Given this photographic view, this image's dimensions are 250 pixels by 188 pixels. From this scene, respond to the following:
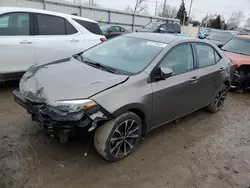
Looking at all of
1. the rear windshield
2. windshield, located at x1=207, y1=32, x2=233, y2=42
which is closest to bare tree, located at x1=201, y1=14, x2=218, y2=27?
windshield, located at x1=207, y1=32, x2=233, y2=42

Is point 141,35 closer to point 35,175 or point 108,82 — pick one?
point 108,82

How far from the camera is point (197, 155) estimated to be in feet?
11.0

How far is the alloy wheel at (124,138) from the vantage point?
112 inches

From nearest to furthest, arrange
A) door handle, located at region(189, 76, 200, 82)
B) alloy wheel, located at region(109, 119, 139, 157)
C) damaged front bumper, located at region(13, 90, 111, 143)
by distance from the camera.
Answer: damaged front bumper, located at region(13, 90, 111, 143) < alloy wheel, located at region(109, 119, 139, 157) < door handle, located at region(189, 76, 200, 82)

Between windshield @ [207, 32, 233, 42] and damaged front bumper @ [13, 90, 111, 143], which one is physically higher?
windshield @ [207, 32, 233, 42]

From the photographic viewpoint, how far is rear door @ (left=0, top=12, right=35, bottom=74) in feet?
15.1

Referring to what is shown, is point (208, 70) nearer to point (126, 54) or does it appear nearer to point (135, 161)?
point (126, 54)

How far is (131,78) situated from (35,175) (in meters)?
1.66

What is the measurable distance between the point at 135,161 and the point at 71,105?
125cm

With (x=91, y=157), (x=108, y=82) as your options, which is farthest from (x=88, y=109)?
(x=91, y=157)

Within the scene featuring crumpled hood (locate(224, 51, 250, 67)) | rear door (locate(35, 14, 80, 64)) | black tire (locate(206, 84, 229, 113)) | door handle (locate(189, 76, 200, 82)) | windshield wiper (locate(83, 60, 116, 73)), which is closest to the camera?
windshield wiper (locate(83, 60, 116, 73))

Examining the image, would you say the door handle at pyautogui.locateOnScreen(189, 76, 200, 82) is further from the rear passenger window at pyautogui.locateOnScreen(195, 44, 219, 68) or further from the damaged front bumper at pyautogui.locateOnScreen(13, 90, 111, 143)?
the damaged front bumper at pyautogui.locateOnScreen(13, 90, 111, 143)

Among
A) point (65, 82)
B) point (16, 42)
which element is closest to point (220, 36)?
point (16, 42)

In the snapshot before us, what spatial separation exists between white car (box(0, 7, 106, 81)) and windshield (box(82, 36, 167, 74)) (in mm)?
1442
